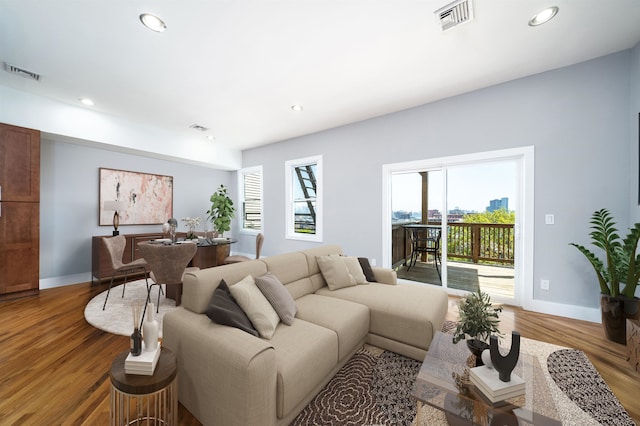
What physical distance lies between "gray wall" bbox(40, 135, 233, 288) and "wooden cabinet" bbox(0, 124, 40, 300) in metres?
0.47

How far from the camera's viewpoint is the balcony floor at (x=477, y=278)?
366 cm

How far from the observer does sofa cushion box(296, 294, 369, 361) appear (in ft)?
6.28

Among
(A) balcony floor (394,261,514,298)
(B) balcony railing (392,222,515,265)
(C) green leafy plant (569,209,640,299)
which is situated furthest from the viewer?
(B) balcony railing (392,222,515,265)

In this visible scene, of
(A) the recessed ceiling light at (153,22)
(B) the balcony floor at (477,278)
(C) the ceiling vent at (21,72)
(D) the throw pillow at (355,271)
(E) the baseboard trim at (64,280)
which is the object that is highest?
(C) the ceiling vent at (21,72)

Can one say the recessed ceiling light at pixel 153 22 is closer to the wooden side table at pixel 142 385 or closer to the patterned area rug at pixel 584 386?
the wooden side table at pixel 142 385

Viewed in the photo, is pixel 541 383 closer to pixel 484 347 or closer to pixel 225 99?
pixel 484 347

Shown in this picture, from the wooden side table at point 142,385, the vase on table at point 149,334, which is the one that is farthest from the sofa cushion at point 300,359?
the vase on table at point 149,334

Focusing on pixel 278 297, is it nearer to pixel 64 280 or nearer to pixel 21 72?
pixel 21 72

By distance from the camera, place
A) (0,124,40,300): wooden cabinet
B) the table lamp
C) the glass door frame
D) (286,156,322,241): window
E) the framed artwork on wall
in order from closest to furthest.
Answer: the glass door frame < (0,124,40,300): wooden cabinet < the table lamp < the framed artwork on wall < (286,156,322,241): window

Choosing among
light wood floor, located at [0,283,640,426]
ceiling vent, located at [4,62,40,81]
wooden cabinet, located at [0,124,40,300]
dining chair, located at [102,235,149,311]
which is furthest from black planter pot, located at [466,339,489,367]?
wooden cabinet, located at [0,124,40,300]

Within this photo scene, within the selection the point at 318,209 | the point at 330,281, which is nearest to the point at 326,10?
the point at 330,281

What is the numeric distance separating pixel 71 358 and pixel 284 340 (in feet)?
6.54

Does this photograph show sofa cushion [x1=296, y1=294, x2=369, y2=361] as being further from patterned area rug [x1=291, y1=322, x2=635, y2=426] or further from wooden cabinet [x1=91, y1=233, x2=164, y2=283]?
wooden cabinet [x1=91, y1=233, x2=164, y2=283]

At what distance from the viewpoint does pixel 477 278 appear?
3.91m
